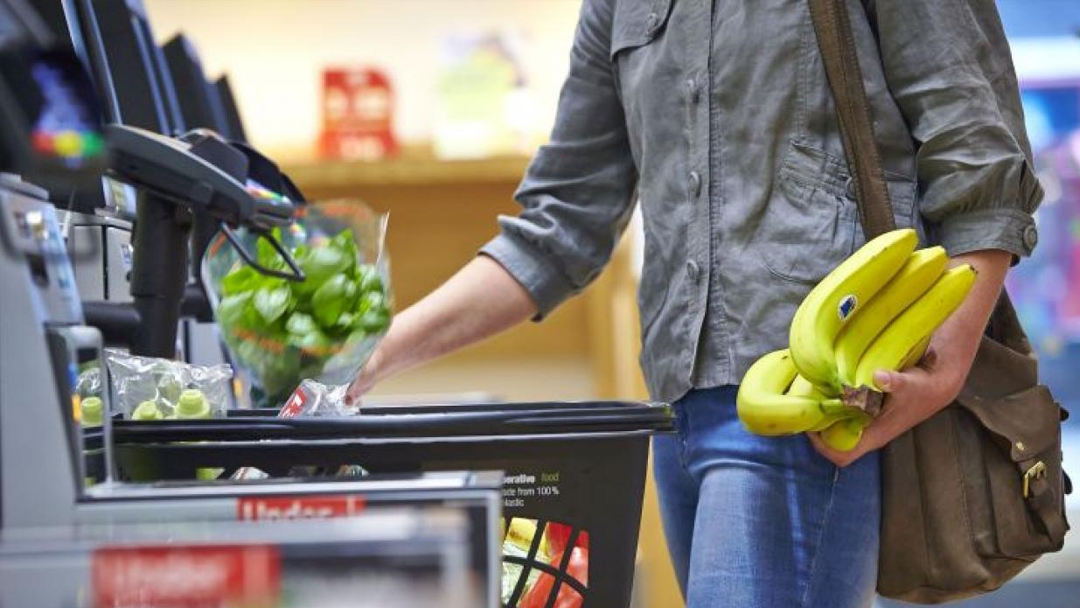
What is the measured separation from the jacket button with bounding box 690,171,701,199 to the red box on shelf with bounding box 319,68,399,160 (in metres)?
2.61

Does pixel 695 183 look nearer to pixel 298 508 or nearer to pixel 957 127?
pixel 957 127

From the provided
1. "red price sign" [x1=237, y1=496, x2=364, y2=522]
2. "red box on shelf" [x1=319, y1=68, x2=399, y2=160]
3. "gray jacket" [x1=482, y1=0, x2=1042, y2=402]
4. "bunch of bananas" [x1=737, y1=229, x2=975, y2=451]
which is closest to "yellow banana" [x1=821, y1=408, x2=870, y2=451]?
"bunch of bananas" [x1=737, y1=229, x2=975, y2=451]

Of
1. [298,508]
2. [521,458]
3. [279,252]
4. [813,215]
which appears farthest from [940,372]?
[298,508]

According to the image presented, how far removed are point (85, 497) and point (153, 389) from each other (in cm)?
31

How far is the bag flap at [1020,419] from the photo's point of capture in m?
1.32

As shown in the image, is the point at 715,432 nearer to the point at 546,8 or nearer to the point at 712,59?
the point at 712,59

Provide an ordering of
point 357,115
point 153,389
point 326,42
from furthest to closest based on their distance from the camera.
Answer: point 326,42
point 357,115
point 153,389

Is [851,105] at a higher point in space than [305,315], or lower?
higher

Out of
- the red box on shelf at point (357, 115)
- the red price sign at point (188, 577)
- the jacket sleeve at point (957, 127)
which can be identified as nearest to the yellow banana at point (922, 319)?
the jacket sleeve at point (957, 127)

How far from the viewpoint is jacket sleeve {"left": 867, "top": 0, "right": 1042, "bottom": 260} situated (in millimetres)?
1295

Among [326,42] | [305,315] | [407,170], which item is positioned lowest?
[305,315]

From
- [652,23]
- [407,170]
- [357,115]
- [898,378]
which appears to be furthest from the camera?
[357,115]

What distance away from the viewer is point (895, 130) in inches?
53.0

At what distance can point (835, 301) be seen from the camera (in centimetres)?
117
